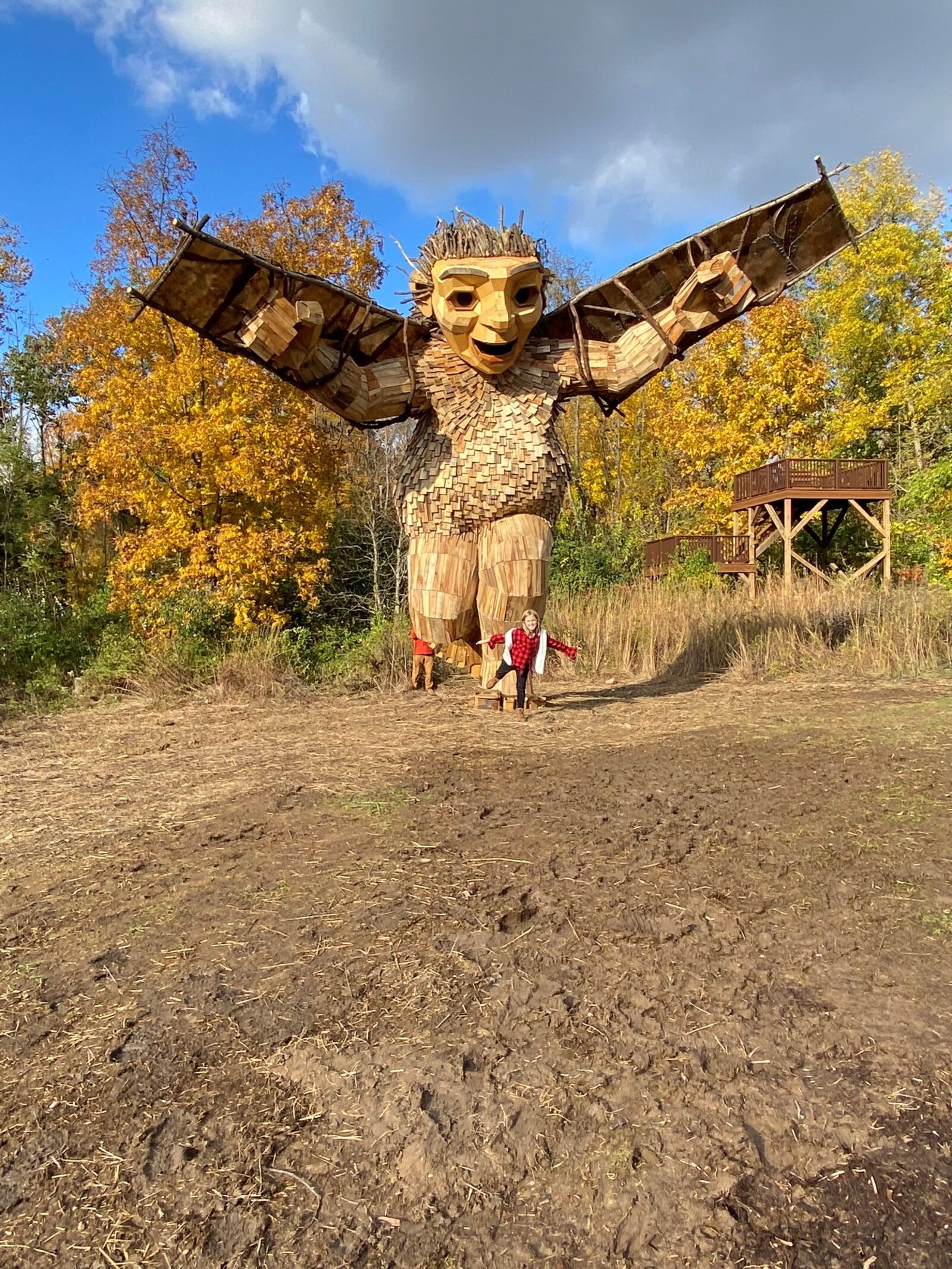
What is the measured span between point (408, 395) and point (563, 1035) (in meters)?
4.24

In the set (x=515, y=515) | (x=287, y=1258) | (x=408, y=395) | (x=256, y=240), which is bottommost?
(x=287, y=1258)

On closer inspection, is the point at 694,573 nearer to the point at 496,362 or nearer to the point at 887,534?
the point at 887,534

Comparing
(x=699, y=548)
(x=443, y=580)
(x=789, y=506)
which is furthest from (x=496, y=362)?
(x=789, y=506)

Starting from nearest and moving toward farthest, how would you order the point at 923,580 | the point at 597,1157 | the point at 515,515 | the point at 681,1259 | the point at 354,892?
the point at 681,1259, the point at 597,1157, the point at 354,892, the point at 515,515, the point at 923,580

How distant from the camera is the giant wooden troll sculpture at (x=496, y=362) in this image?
4816 mm

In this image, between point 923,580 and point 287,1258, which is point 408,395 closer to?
point 287,1258

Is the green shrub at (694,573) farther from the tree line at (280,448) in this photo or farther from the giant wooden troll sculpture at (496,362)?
the giant wooden troll sculpture at (496,362)

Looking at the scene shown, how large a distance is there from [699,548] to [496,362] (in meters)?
13.0

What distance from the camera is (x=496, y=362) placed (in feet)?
16.2

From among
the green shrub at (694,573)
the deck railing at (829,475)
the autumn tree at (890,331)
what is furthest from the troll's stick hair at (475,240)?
the autumn tree at (890,331)

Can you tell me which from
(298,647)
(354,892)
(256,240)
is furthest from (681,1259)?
(256,240)

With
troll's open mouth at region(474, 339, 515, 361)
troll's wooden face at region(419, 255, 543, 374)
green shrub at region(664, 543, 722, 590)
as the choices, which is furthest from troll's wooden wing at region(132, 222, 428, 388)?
green shrub at region(664, 543, 722, 590)

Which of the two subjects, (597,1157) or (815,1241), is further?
(597,1157)

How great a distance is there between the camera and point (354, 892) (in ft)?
8.06
